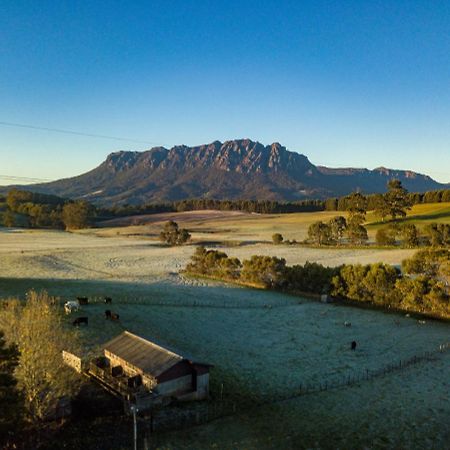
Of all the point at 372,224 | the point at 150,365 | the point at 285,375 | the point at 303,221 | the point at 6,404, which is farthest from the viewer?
the point at 303,221

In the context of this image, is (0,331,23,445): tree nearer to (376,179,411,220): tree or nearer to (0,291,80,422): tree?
(0,291,80,422): tree

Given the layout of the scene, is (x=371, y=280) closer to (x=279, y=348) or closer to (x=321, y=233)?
(x=279, y=348)

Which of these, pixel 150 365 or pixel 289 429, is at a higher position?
pixel 150 365

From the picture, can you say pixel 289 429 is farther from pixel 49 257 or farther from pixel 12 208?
pixel 12 208

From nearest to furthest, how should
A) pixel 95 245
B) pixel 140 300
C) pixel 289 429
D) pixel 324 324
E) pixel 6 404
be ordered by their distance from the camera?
pixel 6 404 → pixel 289 429 → pixel 324 324 → pixel 140 300 → pixel 95 245

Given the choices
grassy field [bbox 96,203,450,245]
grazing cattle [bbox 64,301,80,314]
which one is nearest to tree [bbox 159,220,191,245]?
grassy field [bbox 96,203,450,245]

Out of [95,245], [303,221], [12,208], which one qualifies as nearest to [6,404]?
[95,245]

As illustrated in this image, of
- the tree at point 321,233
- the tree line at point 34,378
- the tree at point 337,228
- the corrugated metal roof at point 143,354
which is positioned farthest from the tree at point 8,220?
the tree line at point 34,378
